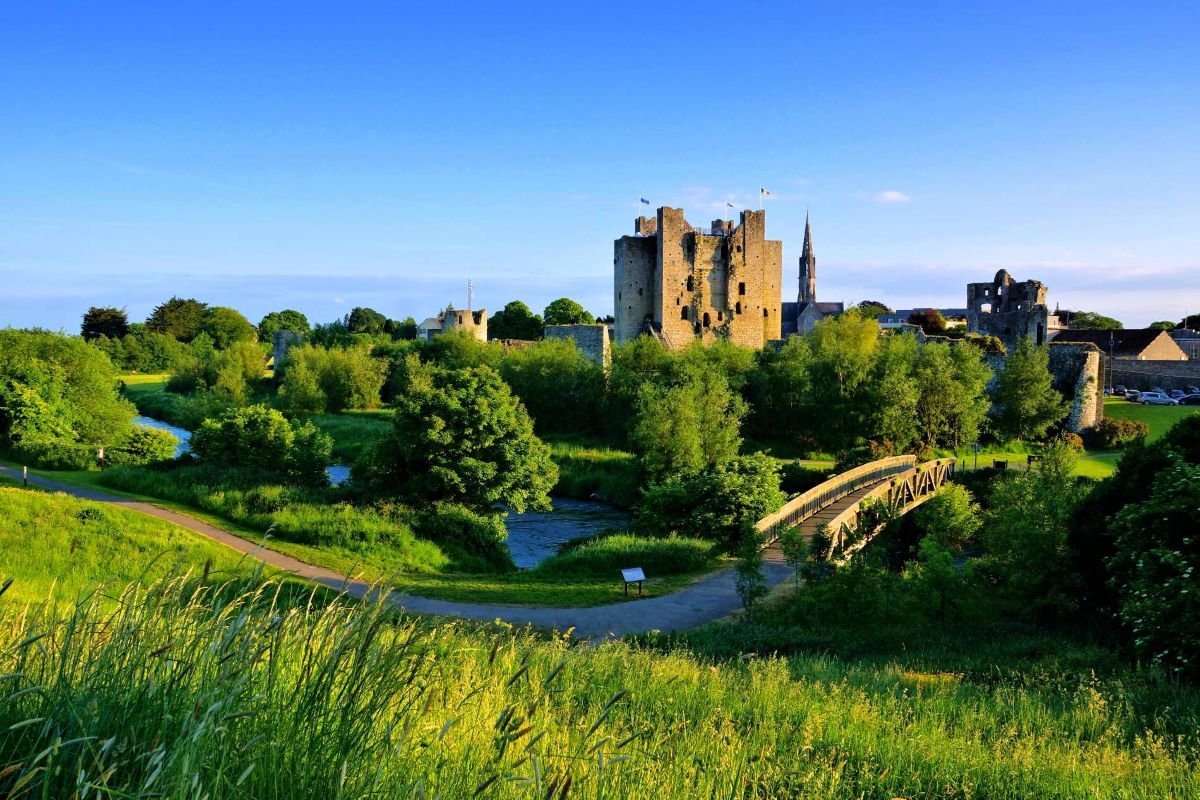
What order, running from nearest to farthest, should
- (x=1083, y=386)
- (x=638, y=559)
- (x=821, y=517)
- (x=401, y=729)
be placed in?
(x=401, y=729), (x=638, y=559), (x=821, y=517), (x=1083, y=386)

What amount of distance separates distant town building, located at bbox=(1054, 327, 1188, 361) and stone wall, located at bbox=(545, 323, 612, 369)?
3941cm

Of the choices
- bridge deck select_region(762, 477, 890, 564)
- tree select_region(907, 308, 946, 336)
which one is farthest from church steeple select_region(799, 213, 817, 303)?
bridge deck select_region(762, 477, 890, 564)

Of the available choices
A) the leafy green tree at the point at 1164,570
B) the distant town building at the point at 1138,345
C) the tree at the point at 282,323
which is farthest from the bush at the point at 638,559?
the tree at the point at 282,323

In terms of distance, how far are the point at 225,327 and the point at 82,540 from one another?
103 meters

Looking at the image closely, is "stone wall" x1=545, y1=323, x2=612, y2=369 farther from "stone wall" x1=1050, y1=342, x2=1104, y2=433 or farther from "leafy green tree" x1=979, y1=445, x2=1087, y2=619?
"leafy green tree" x1=979, y1=445, x2=1087, y2=619

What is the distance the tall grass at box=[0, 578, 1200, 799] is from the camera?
118 inches

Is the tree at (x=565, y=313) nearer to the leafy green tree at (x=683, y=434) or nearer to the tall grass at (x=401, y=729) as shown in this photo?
the leafy green tree at (x=683, y=434)

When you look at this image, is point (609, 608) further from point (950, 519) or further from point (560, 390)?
point (560, 390)

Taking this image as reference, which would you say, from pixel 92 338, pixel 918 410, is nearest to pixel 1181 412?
pixel 918 410

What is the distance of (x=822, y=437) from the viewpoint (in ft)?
161

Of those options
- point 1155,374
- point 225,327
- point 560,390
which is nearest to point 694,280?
point 560,390

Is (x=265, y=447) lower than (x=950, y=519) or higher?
higher

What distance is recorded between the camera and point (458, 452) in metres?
27.2

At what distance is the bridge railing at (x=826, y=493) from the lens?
78.4 feet
